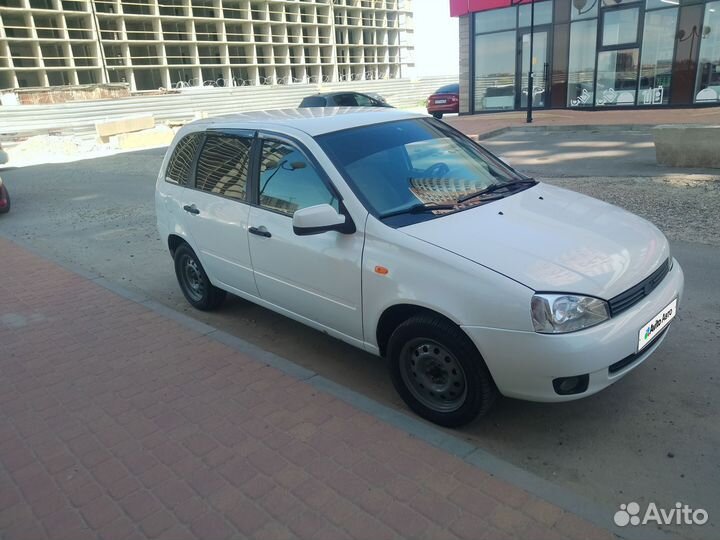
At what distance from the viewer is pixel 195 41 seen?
173 ft

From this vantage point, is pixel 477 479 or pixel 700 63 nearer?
pixel 477 479

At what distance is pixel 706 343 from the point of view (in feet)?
13.4

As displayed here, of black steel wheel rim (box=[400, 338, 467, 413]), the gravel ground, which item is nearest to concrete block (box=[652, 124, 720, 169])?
the gravel ground

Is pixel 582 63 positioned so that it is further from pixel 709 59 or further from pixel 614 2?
pixel 709 59

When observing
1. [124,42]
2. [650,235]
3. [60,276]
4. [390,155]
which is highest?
[124,42]

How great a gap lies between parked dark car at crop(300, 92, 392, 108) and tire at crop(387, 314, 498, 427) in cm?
1533

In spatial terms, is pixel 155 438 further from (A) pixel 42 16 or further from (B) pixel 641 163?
(A) pixel 42 16

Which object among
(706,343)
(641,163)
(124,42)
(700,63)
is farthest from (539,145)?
(124,42)

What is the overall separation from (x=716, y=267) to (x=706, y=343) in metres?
1.79

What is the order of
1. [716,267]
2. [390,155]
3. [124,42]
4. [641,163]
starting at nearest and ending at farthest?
[390,155] < [716,267] < [641,163] < [124,42]

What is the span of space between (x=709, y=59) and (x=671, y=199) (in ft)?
43.4

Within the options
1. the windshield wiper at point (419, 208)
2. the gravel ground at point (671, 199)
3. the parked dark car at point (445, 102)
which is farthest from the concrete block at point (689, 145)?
the parked dark car at point (445, 102)

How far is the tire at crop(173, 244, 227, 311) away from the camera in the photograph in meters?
5.26

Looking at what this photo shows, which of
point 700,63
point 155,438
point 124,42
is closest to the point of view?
point 155,438
